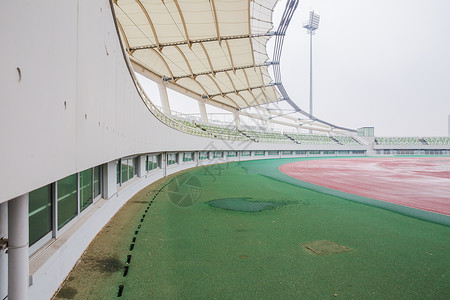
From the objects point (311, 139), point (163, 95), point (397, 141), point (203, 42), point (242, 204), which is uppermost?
point (203, 42)

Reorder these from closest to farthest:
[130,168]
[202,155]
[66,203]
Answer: [66,203]
[130,168]
[202,155]

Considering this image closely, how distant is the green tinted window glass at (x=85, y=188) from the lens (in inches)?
266

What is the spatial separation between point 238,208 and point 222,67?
30349 millimetres

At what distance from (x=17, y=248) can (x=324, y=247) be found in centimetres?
621

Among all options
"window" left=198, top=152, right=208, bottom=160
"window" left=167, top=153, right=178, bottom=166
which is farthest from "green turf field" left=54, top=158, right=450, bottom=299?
"window" left=198, top=152, right=208, bottom=160

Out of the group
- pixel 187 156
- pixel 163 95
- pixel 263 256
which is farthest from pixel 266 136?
A: pixel 263 256

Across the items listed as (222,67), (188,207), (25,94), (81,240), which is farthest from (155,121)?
(222,67)

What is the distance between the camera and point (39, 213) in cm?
445

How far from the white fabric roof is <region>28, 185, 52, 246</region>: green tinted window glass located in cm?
2237

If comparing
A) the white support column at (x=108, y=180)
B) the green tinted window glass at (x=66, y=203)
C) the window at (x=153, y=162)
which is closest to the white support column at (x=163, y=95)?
the window at (x=153, y=162)

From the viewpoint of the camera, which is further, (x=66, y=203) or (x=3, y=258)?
(x=66, y=203)

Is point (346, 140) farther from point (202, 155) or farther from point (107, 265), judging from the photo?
point (107, 265)

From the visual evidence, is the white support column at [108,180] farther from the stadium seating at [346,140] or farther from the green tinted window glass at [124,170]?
the stadium seating at [346,140]

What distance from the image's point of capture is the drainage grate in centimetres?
632
